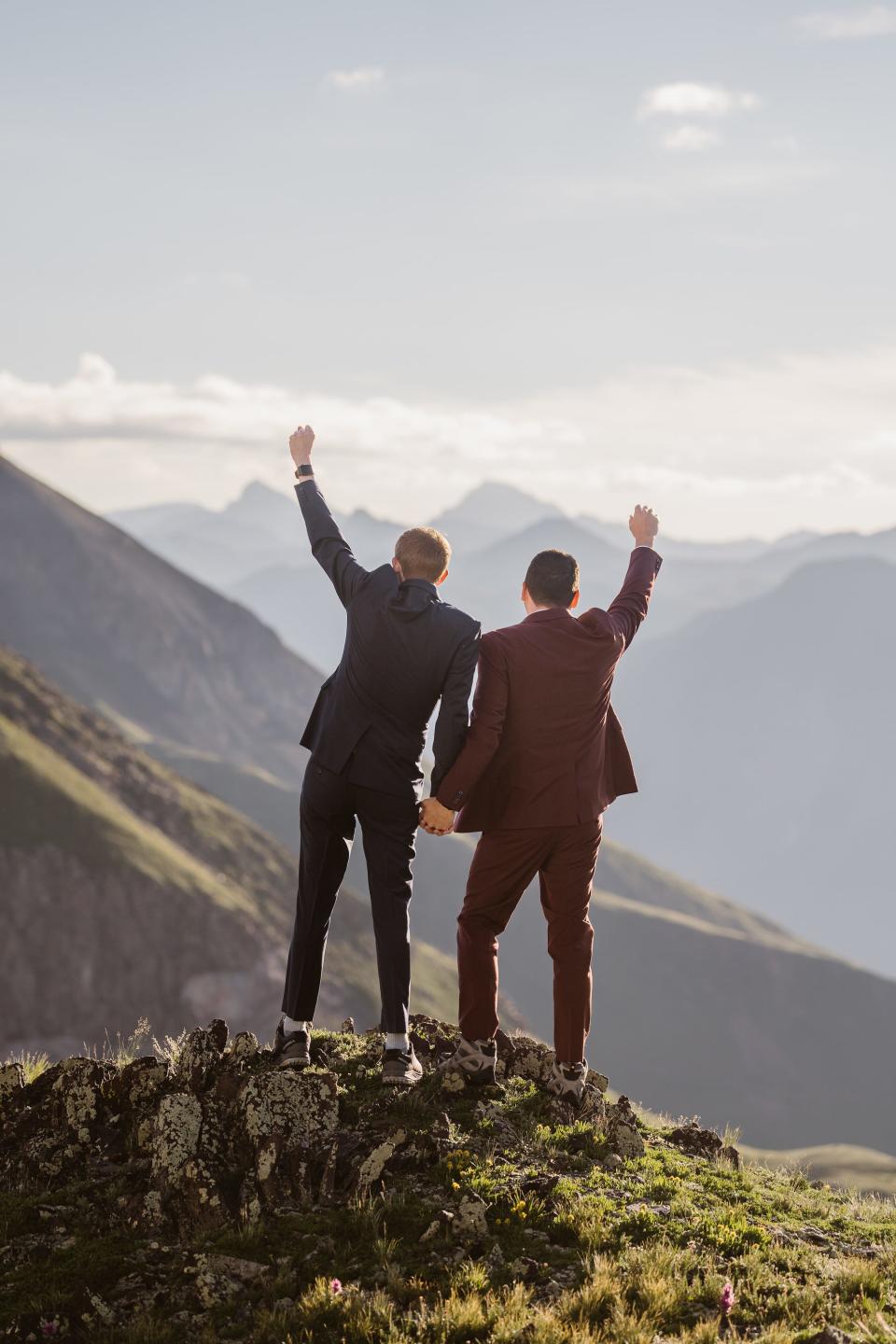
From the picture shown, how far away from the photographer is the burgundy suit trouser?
26.1 feet

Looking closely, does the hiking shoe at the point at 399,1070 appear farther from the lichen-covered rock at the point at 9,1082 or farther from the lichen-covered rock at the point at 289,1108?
the lichen-covered rock at the point at 9,1082

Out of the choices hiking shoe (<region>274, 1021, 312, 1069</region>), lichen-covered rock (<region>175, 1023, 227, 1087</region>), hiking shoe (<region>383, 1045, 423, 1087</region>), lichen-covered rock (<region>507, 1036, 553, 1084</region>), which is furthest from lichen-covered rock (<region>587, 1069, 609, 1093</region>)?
lichen-covered rock (<region>175, 1023, 227, 1087</region>)

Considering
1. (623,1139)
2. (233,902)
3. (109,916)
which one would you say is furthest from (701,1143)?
(233,902)

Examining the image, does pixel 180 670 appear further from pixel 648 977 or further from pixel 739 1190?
pixel 739 1190

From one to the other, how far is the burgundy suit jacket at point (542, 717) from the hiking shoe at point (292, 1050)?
194 centimetres

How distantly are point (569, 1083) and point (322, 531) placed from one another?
4372mm

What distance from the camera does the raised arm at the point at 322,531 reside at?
25.2 feet

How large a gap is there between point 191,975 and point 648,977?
6602cm

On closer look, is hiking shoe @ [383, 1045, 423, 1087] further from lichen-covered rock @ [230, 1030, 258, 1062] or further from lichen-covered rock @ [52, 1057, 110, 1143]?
lichen-covered rock @ [52, 1057, 110, 1143]

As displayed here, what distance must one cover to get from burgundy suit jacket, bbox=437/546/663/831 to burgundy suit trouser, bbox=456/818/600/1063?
0.57 ft

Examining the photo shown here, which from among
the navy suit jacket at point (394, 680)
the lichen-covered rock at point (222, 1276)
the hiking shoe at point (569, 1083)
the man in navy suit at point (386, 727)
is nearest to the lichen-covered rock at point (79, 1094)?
the man in navy suit at point (386, 727)

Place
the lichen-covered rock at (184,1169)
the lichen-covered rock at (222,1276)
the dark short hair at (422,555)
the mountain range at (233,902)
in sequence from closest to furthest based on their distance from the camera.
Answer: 1. the lichen-covered rock at (222,1276)
2. the lichen-covered rock at (184,1169)
3. the dark short hair at (422,555)
4. the mountain range at (233,902)

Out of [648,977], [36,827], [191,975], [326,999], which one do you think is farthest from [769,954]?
[36,827]

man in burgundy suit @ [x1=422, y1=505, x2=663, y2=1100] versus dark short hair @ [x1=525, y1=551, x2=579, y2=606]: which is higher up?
dark short hair @ [x1=525, y1=551, x2=579, y2=606]
